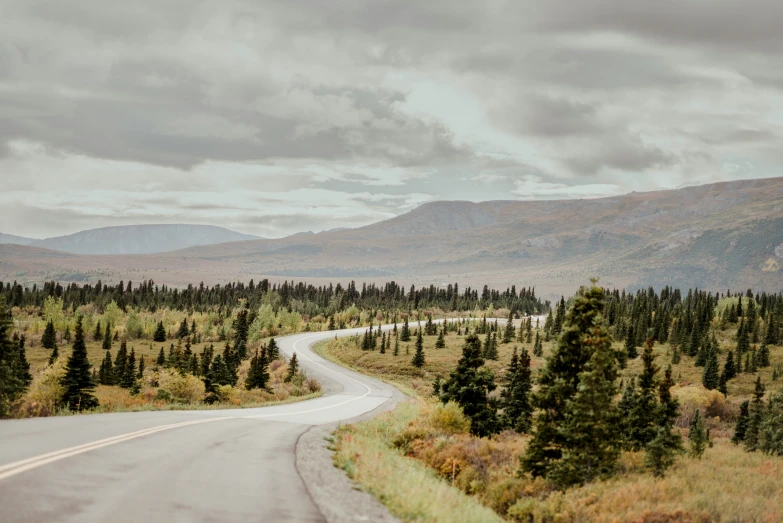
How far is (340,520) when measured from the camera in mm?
8750

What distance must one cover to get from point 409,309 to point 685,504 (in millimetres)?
151987

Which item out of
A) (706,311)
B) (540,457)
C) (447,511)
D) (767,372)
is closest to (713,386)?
(767,372)

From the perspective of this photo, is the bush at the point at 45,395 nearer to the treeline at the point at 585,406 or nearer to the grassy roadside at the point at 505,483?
the grassy roadside at the point at 505,483

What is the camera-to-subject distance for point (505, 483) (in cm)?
1766

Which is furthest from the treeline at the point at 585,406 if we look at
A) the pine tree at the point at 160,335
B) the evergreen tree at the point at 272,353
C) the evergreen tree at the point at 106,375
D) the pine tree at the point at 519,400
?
the pine tree at the point at 160,335

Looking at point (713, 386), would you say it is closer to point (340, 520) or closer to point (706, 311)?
point (706, 311)

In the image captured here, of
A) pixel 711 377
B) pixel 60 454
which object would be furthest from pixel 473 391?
pixel 711 377

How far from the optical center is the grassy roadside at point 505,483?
11672mm

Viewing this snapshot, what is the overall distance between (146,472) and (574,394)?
14.2m

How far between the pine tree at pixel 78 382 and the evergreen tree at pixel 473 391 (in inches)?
1133

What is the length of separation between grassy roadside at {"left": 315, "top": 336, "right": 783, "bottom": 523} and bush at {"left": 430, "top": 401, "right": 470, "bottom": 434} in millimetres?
59

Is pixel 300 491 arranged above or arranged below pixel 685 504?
above

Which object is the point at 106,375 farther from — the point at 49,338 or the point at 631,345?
the point at 631,345

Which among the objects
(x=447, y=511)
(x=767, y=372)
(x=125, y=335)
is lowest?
(x=125, y=335)
